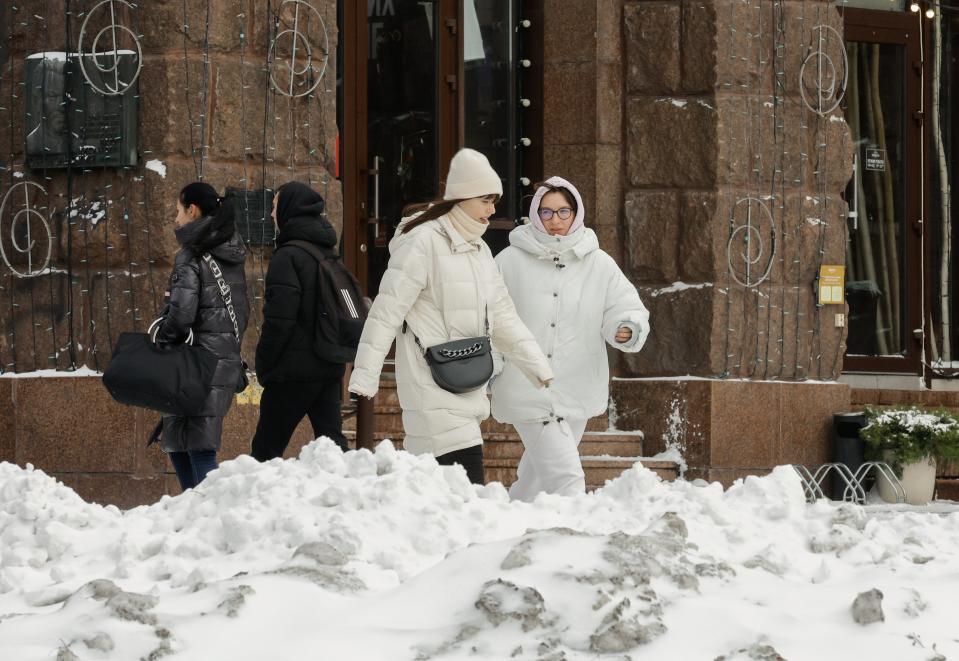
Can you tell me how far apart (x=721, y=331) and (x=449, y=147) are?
205cm

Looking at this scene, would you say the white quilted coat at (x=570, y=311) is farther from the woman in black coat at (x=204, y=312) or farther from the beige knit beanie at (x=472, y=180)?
the woman in black coat at (x=204, y=312)

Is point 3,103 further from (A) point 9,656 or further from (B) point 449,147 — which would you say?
(A) point 9,656

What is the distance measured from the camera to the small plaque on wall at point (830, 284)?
10.6 meters

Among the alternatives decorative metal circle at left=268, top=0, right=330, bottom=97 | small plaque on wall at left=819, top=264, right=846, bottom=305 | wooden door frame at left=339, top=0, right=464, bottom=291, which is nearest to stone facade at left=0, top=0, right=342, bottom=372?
decorative metal circle at left=268, top=0, right=330, bottom=97

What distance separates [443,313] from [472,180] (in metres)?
0.50

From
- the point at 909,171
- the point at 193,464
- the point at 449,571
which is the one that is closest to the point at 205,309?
the point at 193,464

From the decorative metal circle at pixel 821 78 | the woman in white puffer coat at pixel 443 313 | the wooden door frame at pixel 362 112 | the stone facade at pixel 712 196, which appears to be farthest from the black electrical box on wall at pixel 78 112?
the decorative metal circle at pixel 821 78

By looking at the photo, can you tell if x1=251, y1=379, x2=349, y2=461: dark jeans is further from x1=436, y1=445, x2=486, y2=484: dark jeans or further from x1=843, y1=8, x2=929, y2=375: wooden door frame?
x1=843, y1=8, x2=929, y2=375: wooden door frame

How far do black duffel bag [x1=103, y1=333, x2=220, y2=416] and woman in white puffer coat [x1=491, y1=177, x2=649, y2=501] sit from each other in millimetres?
1146

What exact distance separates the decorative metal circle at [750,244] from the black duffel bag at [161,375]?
426cm

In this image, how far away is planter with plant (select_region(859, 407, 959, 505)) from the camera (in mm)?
10383

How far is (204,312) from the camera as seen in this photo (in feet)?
22.9

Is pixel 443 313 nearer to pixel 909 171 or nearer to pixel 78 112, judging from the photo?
pixel 78 112

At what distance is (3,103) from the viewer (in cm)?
895
